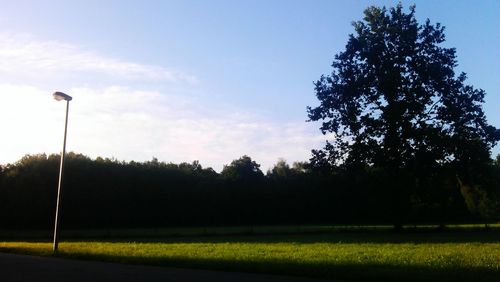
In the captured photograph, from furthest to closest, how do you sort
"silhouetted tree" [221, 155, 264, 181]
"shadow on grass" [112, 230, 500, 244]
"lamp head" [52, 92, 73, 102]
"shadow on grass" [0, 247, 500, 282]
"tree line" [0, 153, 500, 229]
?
"silhouetted tree" [221, 155, 264, 181], "tree line" [0, 153, 500, 229], "shadow on grass" [112, 230, 500, 244], "lamp head" [52, 92, 73, 102], "shadow on grass" [0, 247, 500, 282]

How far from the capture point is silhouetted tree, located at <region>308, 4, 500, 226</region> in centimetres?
4609

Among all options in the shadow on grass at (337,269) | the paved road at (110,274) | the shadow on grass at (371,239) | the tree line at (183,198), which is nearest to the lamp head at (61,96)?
the shadow on grass at (337,269)

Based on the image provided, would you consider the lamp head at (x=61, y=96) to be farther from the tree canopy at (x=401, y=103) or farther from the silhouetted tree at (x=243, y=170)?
the silhouetted tree at (x=243, y=170)

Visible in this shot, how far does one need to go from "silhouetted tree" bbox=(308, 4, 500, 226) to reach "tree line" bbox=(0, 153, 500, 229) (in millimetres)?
16970

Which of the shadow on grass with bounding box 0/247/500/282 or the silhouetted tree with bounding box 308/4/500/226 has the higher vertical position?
the silhouetted tree with bounding box 308/4/500/226

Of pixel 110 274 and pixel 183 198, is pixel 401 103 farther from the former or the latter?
pixel 183 198

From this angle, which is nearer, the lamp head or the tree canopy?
the lamp head

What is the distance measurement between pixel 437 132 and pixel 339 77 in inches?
414

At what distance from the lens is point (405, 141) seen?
153 feet

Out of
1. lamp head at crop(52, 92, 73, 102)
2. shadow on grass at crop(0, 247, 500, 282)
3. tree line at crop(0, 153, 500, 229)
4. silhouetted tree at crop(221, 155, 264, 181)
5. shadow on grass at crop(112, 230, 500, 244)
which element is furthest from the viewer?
silhouetted tree at crop(221, 155, 264, 181)

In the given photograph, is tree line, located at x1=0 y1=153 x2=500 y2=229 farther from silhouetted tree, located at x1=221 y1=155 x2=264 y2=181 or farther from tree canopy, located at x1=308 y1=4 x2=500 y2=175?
tree canopy, located at x1=308 y1=4 x2=500 y2=175

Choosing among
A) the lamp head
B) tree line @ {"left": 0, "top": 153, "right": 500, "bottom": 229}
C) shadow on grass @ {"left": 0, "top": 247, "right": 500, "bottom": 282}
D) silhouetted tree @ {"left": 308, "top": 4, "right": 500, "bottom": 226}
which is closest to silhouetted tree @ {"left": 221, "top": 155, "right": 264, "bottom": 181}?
tree line @ {"left": 0, "top": 153, "right": 500, "bottom": 229}

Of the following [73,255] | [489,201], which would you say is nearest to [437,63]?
[73,255]

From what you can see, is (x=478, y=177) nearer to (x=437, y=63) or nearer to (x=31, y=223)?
(x=437, y=63)
